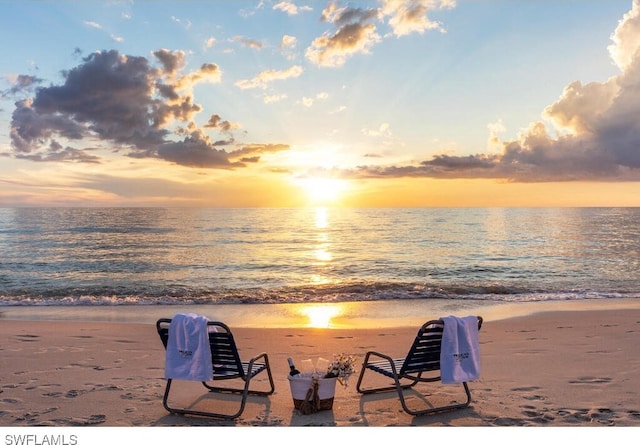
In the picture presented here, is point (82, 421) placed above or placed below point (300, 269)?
above

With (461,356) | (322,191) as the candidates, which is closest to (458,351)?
(461,356)

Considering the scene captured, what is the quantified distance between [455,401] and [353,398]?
1122 millimetres

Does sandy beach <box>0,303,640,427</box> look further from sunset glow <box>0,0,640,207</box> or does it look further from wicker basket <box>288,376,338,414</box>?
sunset glow <box>0,0,640,207</box>

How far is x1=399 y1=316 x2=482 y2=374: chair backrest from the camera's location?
5250 mm

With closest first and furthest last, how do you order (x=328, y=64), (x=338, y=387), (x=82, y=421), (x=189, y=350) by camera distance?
(x=82, y=421)
(x=189, y=350)
(x=338, y=387)
(x=328, y=64)

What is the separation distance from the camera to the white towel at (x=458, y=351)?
17.3 feet

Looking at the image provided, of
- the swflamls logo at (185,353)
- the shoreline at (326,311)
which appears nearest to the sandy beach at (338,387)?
the swflamls logo at (185,353)

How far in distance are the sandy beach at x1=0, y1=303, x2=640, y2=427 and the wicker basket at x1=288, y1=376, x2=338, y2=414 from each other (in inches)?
4.4

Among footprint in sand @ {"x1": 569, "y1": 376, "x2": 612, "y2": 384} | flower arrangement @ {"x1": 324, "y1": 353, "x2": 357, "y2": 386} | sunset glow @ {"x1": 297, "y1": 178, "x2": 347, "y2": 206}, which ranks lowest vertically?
footprint in sand @ {"x1": 569, "y1": 376, "x2": 612, "y2": 384}

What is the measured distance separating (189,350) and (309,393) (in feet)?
4.21

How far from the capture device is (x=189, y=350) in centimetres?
522

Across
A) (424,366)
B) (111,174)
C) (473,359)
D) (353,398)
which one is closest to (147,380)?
(353,398)

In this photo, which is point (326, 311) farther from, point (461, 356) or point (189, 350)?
point (189, 350)

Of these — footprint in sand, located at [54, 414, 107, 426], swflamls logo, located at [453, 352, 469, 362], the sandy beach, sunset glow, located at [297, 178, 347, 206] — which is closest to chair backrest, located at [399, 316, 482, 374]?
swflamls logo, located at [453, 352, 469, 362]
